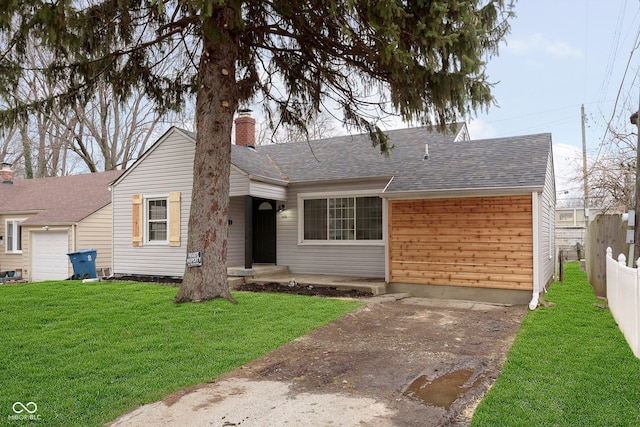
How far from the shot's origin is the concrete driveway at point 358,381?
11.1 feet

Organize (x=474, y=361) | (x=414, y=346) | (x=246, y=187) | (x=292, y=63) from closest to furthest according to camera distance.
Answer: (x=474, y=361)
(x=414, y=346)
(x=292, y=63)
(x=246, y=187)

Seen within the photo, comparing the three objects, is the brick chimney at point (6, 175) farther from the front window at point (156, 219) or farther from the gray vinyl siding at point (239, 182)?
the gray vinyl siding at point (239, 182)

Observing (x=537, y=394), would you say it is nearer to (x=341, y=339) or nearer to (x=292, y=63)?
(x=341, y=339)

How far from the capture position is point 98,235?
52.0ft

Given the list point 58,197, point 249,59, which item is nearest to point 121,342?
point 249,59

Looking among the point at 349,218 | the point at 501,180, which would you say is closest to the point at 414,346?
the point at 501,180

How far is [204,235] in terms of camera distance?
7.78 metres

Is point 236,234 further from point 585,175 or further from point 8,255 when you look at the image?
point 585,175

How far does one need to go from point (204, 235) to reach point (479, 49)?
5355 mm

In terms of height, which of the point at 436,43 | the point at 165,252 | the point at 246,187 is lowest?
the point at 165,252

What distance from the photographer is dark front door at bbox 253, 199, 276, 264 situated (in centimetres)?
1235

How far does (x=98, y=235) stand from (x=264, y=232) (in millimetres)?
7189

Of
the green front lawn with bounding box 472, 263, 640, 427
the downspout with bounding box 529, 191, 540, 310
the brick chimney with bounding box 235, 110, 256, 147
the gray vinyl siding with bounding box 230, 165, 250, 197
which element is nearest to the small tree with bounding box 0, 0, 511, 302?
the gray vinyl siding with bounding box 230, 165, 250, 197

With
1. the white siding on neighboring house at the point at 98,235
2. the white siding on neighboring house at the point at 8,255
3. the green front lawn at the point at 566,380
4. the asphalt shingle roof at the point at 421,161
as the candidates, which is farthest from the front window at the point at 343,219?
the white siding on neighboring house at the point at 8,255
